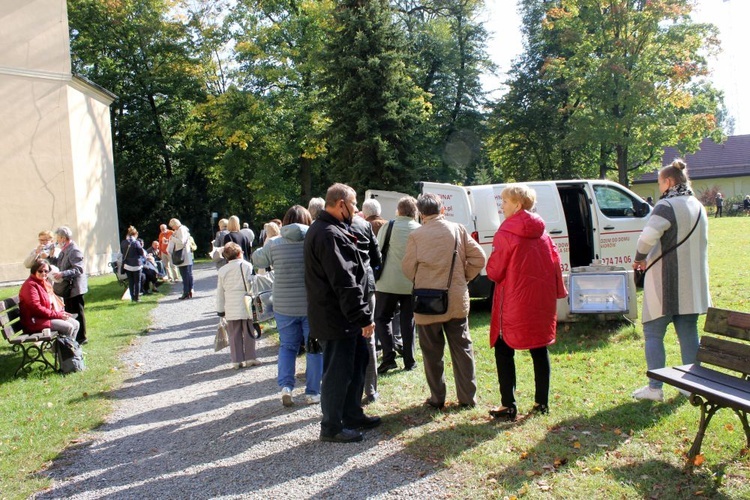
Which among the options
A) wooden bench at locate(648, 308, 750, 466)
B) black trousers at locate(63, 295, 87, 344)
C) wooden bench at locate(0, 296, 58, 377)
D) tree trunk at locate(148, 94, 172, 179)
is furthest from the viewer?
tree trunk at locate(148, 94, 172, 179)

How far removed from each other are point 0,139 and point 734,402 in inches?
934

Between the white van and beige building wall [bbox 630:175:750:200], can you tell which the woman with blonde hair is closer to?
the white van

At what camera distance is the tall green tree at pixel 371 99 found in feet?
76.2

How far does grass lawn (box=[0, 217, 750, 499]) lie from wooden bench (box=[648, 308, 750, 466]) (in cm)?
33

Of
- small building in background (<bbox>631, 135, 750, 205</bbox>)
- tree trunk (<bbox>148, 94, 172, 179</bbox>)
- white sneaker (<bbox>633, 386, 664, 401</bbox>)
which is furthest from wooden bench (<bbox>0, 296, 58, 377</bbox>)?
small building in background (<bbox>631, 135, 750, 205</bbox>)

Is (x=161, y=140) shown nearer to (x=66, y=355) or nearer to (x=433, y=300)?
(x=66, y=355)

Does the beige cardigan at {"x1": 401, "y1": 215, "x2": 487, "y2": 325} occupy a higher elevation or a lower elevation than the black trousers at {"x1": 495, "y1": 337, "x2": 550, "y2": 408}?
higher

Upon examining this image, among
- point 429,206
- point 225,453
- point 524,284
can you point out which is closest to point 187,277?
point 225,453

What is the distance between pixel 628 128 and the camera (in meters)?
23.1

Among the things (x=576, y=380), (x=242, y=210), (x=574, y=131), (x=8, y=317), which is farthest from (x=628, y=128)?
(x=242, y=210)

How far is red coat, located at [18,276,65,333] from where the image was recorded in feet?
25.8

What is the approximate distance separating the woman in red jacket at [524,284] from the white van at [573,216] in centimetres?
475

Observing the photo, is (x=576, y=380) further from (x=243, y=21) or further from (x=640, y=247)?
(x=243, y=21)

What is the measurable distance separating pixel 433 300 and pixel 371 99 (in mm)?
19742
